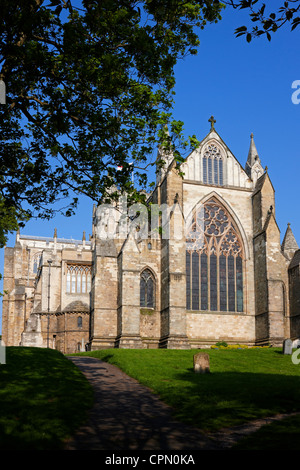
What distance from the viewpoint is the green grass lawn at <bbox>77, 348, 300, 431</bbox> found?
11609 mm

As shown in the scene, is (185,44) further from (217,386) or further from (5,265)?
(5,265)

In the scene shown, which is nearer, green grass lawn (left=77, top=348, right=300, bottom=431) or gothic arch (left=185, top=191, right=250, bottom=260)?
green grass lawn (left=77, top=348, right=300, bottom=431)

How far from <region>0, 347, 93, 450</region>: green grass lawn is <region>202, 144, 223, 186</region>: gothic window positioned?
23.3m

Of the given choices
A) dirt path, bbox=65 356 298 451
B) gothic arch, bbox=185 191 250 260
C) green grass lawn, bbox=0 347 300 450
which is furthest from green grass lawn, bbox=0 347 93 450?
gothic arch, bbox=185 191 250 260

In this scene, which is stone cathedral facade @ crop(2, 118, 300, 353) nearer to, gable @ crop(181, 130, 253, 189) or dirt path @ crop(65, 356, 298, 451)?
gable @ crop(181, 130, 253, 189)

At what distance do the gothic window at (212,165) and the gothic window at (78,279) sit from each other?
1637cm

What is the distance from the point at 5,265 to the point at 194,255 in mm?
40387

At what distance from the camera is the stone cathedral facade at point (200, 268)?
33375 mm

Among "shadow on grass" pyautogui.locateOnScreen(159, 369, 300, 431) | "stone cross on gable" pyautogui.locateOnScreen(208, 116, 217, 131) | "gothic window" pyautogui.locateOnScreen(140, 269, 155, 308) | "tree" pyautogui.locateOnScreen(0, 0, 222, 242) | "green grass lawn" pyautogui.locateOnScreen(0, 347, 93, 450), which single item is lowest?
"shadow on grass" pyautogui.locateOnScreen(159, 369, 300, 431)

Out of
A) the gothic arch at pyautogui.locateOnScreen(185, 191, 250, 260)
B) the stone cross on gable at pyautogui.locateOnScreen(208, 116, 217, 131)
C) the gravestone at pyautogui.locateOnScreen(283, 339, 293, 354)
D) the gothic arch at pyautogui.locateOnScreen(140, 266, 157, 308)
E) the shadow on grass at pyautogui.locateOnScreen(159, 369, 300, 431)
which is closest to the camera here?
the shadow on grass at pyautogui.locateOnScreen(159, 369, 300, 431)

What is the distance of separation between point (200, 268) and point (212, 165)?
325 inches

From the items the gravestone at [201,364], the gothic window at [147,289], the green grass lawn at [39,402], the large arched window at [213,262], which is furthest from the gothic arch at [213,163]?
the green grass lawn at [39,402]
